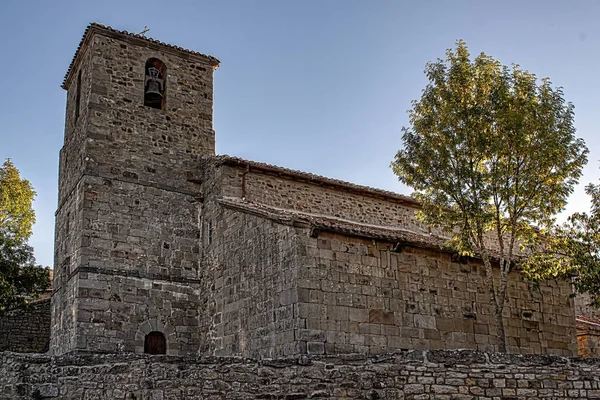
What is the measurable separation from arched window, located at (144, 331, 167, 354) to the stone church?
4 cm

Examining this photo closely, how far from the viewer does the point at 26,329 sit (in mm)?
20578

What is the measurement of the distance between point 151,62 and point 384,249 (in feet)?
30.1

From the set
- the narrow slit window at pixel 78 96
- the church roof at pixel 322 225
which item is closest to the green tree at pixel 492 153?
the church roof at pixel 322 225

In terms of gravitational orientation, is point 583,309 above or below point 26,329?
above

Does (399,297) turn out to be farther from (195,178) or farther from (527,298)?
(195,178)

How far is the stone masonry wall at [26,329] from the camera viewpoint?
20.3 meters

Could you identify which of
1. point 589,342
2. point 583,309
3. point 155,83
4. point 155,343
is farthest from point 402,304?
point 583,309

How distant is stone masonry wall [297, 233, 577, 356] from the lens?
1371 cm

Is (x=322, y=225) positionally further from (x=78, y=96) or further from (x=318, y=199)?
(x=78, y=96)

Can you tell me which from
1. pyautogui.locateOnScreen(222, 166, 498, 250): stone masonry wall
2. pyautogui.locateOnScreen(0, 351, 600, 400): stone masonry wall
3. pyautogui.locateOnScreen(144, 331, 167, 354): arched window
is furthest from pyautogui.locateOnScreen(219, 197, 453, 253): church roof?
pyautogui.locateOnScreen(0, 351, 600, 400): stone masonry wall

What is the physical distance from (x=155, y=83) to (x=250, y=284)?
23.3ft

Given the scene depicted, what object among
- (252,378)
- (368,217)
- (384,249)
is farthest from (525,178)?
(252,378)

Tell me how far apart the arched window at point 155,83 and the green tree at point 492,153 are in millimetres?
7721

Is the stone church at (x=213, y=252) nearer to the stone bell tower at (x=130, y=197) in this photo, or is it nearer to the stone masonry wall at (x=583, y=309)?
the stone bell tower at (x=130, y=197)
